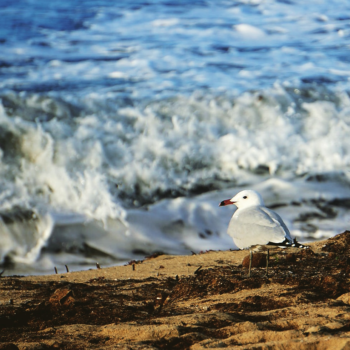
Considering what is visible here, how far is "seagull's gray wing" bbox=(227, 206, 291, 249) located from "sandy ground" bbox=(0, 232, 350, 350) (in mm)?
247

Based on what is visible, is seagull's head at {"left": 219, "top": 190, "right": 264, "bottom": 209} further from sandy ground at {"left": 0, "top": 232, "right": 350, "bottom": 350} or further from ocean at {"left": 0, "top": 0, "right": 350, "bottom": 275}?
ocean at {"left": 0, "top": 0, "right": 350, "bottom": 275}

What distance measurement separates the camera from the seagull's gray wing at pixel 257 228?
450cm

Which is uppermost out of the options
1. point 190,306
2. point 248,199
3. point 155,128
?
point 190,306

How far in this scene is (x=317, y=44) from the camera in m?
13.5

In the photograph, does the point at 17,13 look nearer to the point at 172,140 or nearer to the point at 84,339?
the point at 172,140

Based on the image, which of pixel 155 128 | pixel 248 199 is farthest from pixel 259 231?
pixel 155 128

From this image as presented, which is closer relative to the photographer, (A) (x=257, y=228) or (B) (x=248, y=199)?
(A) (x=257, y=228)

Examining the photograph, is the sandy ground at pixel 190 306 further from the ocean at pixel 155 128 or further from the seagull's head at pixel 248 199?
the ocean at pixel 155 128

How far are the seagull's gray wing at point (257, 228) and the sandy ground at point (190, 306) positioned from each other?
9.7 inches

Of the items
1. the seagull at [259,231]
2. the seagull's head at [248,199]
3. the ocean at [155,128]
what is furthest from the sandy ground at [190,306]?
the ocean at [155,128]

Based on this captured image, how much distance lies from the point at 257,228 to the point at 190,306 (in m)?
1.15

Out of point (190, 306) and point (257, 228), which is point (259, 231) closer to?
point (257, 228)

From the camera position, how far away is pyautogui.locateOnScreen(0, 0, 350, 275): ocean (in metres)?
7.57

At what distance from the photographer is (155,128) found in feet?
31.0
